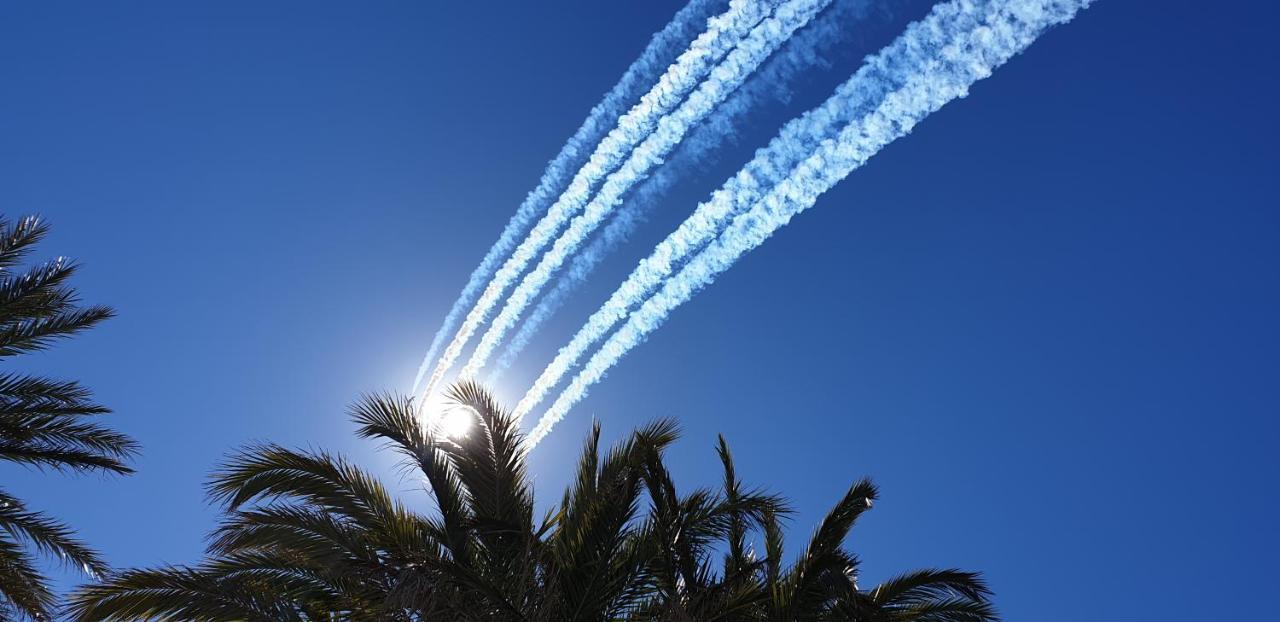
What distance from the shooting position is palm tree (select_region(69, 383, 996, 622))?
24.2 ft

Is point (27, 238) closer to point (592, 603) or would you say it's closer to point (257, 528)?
point (257, 528)

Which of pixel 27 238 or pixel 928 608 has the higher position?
pixel 27 238

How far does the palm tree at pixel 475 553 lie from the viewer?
738 cm

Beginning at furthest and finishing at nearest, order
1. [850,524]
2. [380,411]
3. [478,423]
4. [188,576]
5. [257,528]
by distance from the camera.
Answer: [850,524] → [478,423] → [380,411] → [257,528] → [188,576]

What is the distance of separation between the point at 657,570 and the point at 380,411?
3.38 meters

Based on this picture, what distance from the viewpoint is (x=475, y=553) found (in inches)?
336

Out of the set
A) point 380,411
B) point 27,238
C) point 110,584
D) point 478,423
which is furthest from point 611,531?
point 27,238

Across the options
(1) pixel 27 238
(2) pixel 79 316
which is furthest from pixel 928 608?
(1) pixel 27 238

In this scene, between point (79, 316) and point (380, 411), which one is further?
point (79, 316)

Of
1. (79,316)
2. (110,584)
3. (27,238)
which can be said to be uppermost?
(27,238)

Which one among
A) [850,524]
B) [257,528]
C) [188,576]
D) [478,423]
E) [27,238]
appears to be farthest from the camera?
[27,238]

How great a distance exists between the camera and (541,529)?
29.4ft

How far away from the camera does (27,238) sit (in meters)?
12.1

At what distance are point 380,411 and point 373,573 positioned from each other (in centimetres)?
184
